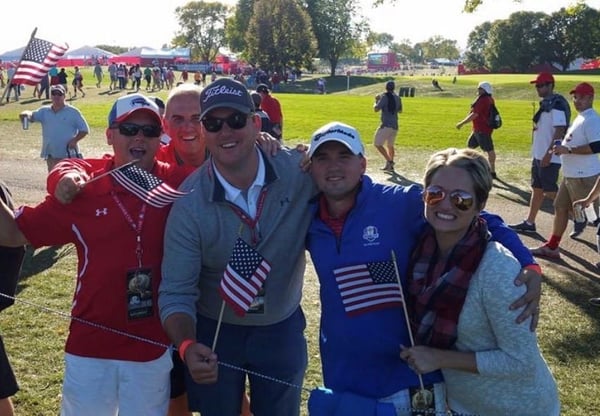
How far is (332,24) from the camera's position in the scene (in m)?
87.1

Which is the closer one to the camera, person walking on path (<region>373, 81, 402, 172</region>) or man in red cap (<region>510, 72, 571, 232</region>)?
man in red cap (<region>510, 72, 571, 232</region>)

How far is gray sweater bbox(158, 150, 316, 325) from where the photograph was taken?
2.86 m

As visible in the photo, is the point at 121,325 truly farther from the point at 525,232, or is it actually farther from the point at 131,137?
the point at 525,232

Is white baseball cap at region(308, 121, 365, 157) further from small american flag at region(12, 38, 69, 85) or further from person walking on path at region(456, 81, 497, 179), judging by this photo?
person walking on path at region(456, 81, 497, 179)

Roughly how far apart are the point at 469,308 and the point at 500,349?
0.20m

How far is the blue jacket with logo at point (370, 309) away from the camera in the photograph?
2660 millimetres

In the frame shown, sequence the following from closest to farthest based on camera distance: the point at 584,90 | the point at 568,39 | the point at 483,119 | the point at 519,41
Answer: the point at 584,90 < the point at 483,119 < the point at 568,39 < the point at 519,41

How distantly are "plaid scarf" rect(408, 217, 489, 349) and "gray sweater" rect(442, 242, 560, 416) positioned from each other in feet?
0.12

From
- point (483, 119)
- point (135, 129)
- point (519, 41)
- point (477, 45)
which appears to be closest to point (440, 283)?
point (135, 129)

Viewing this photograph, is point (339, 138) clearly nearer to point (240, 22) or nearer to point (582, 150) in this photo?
point (582, 150)

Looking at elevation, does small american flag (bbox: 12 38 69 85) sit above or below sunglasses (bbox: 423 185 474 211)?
above

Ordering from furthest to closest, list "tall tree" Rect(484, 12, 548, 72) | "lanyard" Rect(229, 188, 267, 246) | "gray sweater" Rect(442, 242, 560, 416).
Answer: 1. "tall tree" Rect(484, 12, 548, 72)
2. "lanyard" Rect(229, 188, 267, 246)
3. "gray sweater" Rect(442, 242, 560, 416)

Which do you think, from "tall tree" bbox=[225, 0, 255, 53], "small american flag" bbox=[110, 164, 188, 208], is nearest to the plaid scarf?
"small american flag" bbox=[110, 164, 188, 208]

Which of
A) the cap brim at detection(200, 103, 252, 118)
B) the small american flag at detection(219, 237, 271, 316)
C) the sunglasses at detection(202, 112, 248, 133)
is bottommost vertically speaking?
the small american flag at detection(219, 237, 271, 316)
